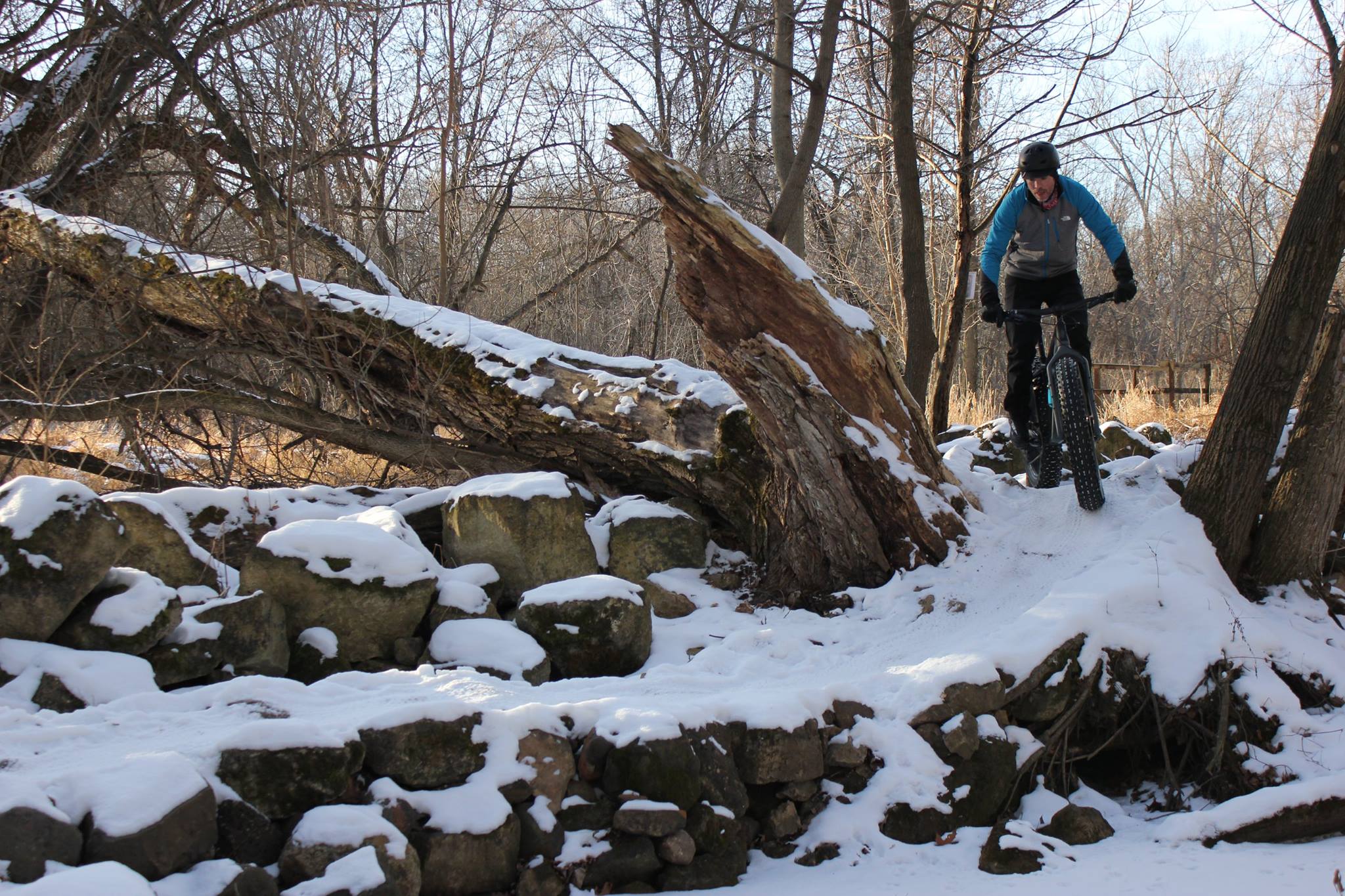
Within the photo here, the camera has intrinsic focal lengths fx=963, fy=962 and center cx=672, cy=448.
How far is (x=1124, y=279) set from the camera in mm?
4973

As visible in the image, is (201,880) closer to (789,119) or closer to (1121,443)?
(1121,443)

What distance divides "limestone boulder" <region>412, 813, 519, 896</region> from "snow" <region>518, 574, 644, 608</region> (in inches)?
51.7

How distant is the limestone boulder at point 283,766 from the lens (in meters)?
2.65

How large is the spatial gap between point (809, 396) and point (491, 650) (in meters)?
2.10

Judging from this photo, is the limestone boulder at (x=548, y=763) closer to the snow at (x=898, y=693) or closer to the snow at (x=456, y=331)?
the snow at (x=898, y=693)

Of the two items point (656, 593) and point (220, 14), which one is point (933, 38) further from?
point (656, 593)

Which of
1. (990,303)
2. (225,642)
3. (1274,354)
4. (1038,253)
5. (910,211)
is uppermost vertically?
(910,211)

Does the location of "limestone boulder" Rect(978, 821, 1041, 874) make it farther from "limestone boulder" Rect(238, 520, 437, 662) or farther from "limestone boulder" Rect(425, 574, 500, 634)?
"limestone boulder" Rect(238, 520, 437, 662)

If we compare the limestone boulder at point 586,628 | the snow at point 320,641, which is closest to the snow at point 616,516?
the limestone boulder at point 586,628

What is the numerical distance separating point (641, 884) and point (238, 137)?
736cm

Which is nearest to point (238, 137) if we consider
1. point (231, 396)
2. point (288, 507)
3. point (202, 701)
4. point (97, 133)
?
point (97, 133)

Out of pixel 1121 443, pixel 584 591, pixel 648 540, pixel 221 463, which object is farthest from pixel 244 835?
pixel 1121 443

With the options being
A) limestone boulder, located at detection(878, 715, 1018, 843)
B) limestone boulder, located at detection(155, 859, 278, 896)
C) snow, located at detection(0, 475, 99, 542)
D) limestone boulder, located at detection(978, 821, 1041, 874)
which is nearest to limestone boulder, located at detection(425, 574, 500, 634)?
snow, located at detection(0, 475, 99, 542)

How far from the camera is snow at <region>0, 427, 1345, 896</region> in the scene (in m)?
2.96
